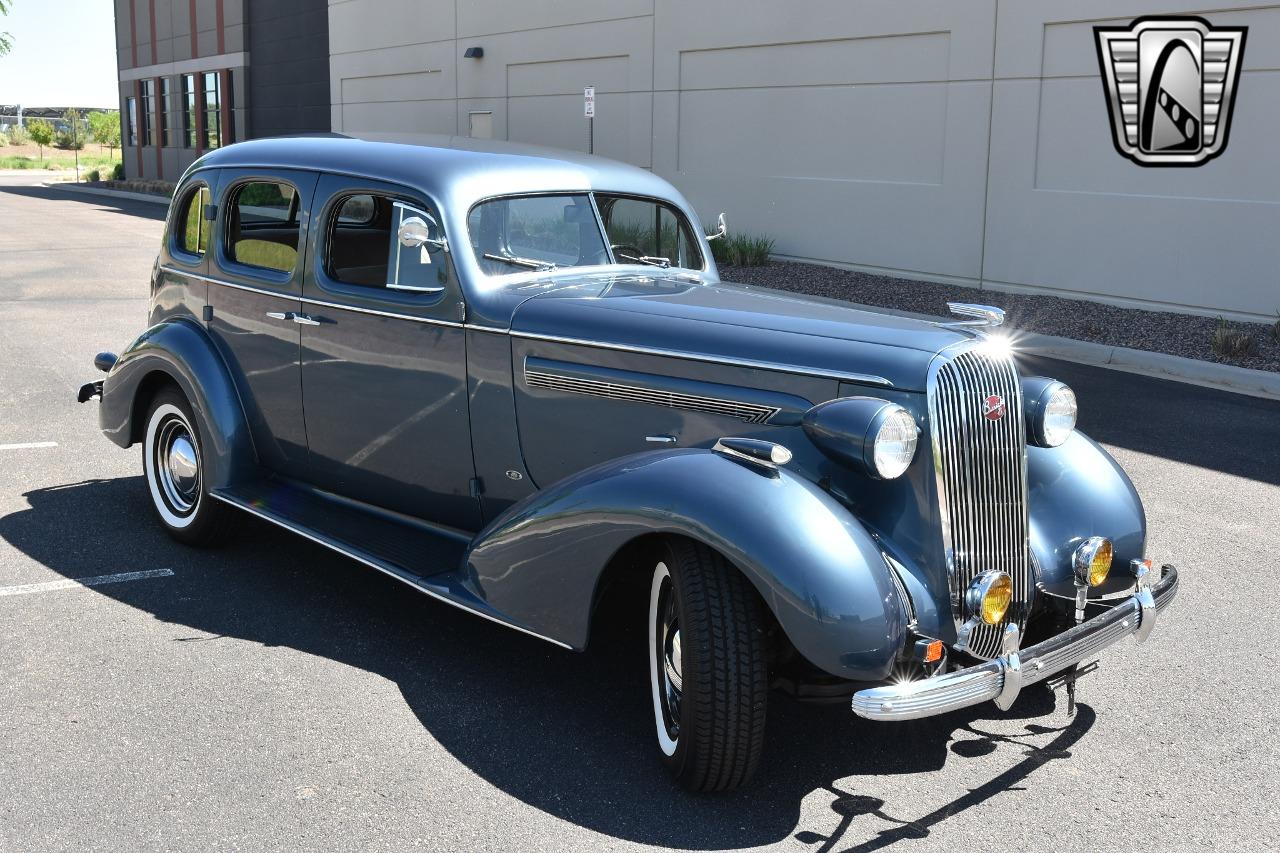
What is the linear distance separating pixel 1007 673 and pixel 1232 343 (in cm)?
856

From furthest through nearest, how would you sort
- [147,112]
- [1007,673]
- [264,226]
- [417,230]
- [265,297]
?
[147,112] → [264,226] → [265,297] → [417,230] → [1007,673]

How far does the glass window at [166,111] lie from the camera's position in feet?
134

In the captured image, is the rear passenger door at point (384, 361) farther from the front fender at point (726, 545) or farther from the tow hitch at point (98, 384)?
the tow hitch at point (98, 384)

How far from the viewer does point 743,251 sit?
16.5 meters

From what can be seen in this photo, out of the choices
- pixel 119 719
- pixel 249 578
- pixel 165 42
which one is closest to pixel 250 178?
pixel 249 578

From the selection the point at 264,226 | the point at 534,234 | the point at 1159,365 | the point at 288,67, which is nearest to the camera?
the point at 534,234

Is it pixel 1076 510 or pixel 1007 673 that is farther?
pixel 1076 510

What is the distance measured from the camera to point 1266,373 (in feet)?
32.6

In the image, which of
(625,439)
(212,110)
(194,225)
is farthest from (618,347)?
(212,110)

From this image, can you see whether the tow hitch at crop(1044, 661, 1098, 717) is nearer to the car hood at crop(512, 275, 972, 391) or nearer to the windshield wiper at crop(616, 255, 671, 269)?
the car hood at crop(512, 275, 972, 391)

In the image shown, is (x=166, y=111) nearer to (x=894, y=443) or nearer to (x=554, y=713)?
(x=554, y=713)

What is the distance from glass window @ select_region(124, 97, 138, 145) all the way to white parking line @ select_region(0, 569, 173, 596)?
43.4 metres

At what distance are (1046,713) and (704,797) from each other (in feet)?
4.36

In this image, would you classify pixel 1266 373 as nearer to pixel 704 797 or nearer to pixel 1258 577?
pixel 1258 577
